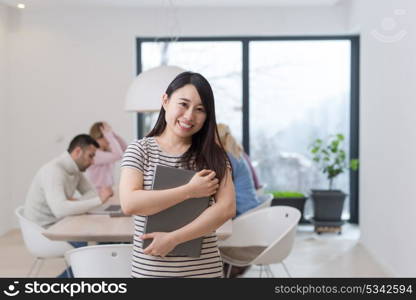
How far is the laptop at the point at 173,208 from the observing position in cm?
161

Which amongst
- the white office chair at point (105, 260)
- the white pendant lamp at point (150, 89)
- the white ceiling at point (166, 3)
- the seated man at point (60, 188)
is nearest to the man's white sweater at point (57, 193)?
the seated man at point (60, 188)

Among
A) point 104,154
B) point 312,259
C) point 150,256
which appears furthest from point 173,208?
point 312,259

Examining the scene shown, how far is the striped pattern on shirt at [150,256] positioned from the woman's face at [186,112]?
8cm

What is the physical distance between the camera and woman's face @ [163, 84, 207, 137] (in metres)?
1.65

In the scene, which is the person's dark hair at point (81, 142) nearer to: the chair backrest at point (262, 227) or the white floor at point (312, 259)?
the chair backrest at point (262, 227)

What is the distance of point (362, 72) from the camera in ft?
18.5

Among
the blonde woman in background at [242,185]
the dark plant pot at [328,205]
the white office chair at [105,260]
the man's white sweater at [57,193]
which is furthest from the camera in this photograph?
the dark plant pot at [328,205]

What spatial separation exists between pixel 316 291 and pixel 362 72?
4025mm

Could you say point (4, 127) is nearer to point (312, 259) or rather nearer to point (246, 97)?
point (246, 97)

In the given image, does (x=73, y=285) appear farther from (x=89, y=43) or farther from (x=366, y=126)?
(x=89, y=43)

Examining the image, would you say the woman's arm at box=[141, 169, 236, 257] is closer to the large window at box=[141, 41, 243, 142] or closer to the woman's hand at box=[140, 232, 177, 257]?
the woman's hand at box=[140, 232, 177, 257]

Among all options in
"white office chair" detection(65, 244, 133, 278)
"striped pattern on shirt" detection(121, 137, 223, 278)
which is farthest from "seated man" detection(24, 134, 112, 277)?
"striped pattern on shirt" detection(121, 137, 223, 278)

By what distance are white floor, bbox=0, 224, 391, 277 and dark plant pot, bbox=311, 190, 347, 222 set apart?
176mm

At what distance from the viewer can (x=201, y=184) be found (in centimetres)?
159
